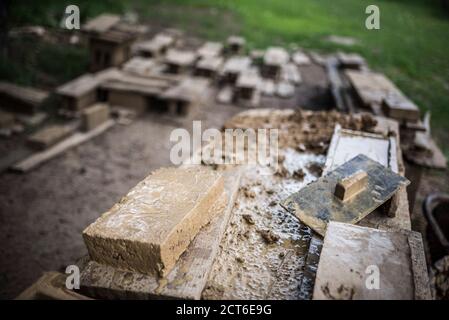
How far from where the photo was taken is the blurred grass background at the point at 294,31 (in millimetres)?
8219

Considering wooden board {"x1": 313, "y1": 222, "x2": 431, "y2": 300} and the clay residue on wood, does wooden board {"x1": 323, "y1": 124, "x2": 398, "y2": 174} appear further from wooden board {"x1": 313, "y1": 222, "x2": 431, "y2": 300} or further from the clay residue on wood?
wooden board {"x1": 313, "y1": 222, "x2": 431, "y2": 300}

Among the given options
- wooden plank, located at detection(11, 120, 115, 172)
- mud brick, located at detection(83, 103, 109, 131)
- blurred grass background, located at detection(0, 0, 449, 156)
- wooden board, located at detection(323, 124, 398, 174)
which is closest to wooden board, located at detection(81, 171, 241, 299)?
wooden board, located at detection(323, 124, 398, 174)

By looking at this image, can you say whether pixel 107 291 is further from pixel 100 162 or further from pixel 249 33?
pixel 249 33

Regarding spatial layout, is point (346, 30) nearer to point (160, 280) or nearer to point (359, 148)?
point (359, 148)

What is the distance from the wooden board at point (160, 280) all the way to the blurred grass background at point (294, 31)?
21.3 ft

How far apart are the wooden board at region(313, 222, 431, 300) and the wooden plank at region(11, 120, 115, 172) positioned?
4.67 metres

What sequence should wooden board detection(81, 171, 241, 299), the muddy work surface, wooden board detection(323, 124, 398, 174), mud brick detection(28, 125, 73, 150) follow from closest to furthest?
wooden board detection(81, 171, 241, 299), the muddy work surface, wooden board detection(323, 124, 398, 174), mud brick detection(28, 125, 73, 150)

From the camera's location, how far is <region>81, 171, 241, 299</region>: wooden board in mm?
1770

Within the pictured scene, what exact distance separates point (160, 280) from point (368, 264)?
99cm

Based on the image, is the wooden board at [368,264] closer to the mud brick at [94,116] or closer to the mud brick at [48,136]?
the mud brick at [48,136]

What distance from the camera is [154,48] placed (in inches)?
352

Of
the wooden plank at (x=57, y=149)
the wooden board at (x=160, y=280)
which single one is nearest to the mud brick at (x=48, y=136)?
the wooden plank at (x=57, y=149)
